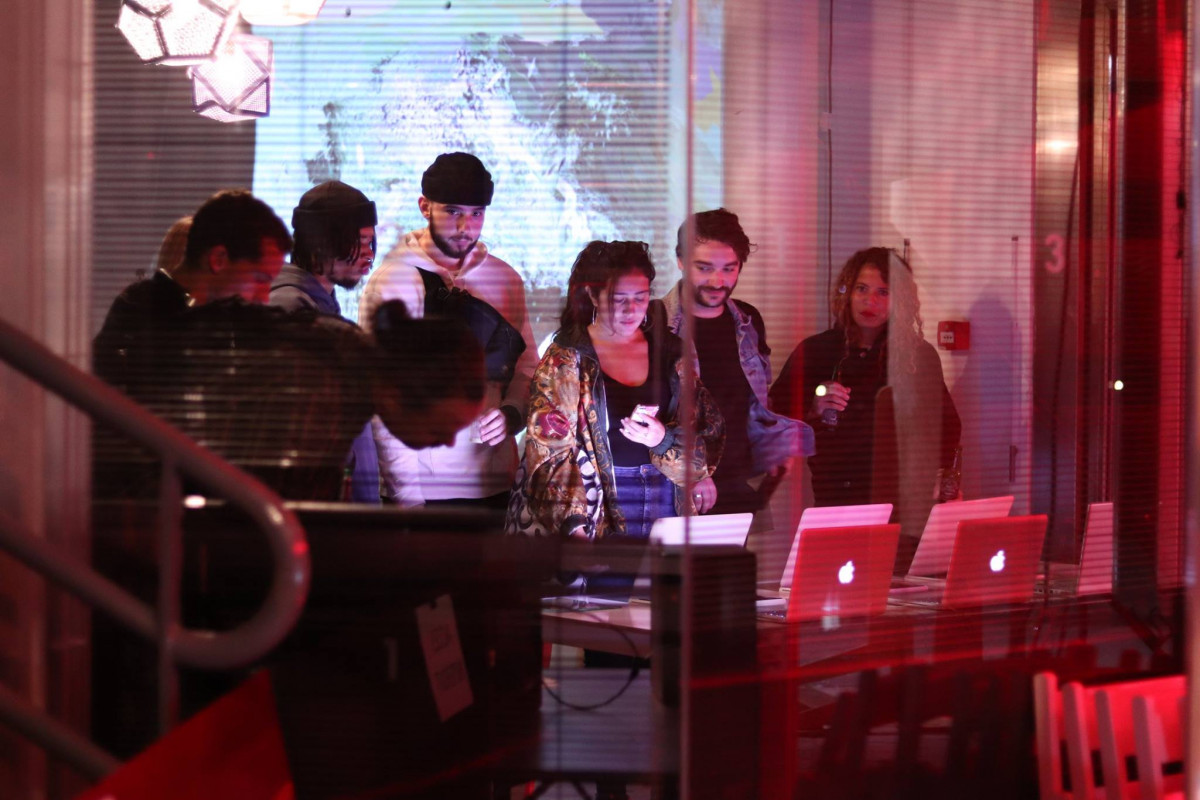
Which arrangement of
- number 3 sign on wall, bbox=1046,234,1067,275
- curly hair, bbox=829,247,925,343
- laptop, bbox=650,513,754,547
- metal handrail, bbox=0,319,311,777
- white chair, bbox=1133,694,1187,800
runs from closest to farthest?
metal handrail, bbox=0,319,311,777 < white chair, bbox=1133,694,1187,800 < laptop, bbox=650,513,754,547 < curly hair, bbox=829,247,925,343 < number 3 sign on wall, bbox=1046,234,1067,275

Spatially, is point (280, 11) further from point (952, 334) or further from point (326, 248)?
point (952, 334)

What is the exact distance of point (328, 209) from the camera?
2316 millimetres

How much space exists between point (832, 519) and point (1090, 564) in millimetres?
771

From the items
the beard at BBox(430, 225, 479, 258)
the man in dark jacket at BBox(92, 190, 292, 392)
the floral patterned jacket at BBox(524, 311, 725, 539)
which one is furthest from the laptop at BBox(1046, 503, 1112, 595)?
the man in dark jacket at BBox(92, 190, 292, 392)

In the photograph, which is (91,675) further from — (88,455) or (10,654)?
(88,455)

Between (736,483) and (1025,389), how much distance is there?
0.79m

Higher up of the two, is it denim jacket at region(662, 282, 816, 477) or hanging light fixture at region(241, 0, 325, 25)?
Answer: hanging light fixture at region(241, 0, 325, 25)

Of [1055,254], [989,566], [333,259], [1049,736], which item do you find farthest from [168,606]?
[1055,254]

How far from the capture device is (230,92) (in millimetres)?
2303

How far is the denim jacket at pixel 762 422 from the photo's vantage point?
246cm

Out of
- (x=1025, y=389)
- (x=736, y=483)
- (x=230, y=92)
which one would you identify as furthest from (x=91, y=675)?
(x=1025, y=389)

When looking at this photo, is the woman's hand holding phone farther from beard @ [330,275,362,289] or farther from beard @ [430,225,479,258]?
beard @ [330,275,362,289]

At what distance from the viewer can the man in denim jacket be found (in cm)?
239

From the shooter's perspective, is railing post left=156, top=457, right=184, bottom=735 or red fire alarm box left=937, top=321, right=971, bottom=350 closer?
railing post left=156, top=457, right=184, bottom=735
